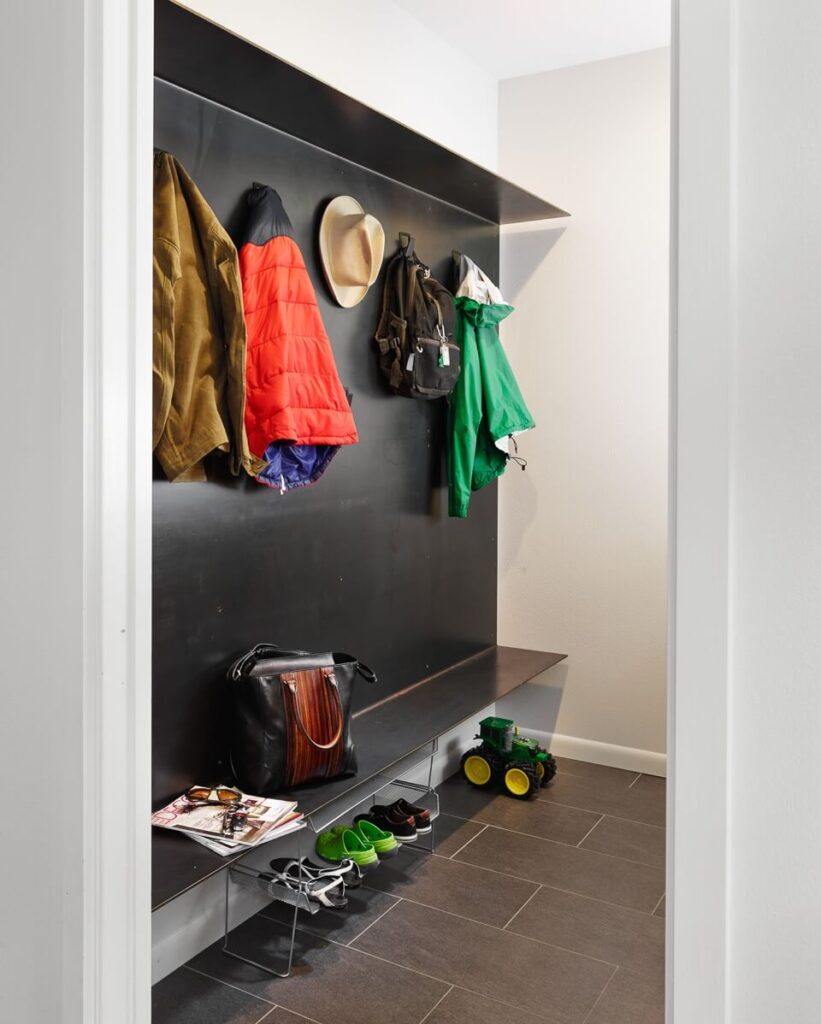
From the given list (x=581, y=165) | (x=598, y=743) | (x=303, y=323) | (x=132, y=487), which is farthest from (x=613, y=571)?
(x=132, y=487)

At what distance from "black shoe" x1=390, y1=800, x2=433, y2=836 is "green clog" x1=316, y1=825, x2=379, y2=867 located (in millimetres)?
193

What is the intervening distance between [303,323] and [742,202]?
5.30 ft

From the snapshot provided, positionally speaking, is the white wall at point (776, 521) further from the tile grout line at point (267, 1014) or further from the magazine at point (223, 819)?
the tile grout line at point (267, 1014)

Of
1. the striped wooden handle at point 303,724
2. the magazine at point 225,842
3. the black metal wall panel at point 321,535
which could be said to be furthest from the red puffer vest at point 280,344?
the magazine at point 225,842

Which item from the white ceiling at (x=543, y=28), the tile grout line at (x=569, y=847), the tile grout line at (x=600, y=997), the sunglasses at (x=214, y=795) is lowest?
the tile grout line at (x=600, y=997)

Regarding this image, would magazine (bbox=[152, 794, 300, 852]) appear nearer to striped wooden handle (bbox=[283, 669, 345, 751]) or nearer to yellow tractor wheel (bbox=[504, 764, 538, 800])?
striped wooden handle (bbox=[283, 669, 345, 751])

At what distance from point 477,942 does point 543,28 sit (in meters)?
3.00

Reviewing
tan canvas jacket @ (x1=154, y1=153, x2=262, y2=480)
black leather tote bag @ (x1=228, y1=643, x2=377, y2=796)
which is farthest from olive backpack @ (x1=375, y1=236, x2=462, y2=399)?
black leather tote bag @ (x1=228, y1=643, x2=377, y2=796)

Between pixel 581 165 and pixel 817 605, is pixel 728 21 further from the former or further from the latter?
pixel 581 165

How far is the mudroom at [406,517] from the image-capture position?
6.85ft

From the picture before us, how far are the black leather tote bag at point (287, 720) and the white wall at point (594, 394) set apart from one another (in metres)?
1.58

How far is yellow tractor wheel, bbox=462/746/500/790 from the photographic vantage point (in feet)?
11.0

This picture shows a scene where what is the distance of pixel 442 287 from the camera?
3.12 m

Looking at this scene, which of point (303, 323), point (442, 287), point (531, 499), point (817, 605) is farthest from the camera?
point (531, 499)
